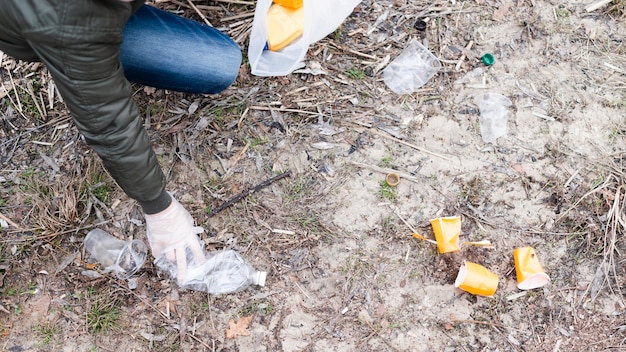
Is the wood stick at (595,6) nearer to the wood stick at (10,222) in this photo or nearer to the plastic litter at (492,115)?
the plastic litter at (492,115)

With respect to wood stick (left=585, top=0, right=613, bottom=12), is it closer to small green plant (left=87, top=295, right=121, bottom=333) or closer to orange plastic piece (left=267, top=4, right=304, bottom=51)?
orange plastic piece (left=267, top=4, right=304, bottom=51)

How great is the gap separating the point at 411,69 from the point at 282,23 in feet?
2.37

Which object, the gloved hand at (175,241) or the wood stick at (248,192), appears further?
the wood stick at (248,192)

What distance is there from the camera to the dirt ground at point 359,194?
8.16 ft

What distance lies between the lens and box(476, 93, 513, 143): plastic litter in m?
2.74

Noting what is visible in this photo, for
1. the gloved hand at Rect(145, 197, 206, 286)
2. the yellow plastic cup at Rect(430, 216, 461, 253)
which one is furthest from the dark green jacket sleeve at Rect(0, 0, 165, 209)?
the yellow plastic cup at Rect(430, 216, 461, 253)

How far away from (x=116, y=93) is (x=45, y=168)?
1165mm

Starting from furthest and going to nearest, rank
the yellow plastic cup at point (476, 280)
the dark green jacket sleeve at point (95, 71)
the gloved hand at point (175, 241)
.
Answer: the yellow plastic cup at point (476, 280), the gloved hand at point (175, 241), the dark green jacket sleeve at point (95, 71)

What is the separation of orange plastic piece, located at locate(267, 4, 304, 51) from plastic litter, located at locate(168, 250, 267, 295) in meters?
1.07

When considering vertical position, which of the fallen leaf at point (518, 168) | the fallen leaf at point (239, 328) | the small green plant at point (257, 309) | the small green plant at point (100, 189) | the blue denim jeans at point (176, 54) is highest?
the blue denim jeans at point (176, 54)

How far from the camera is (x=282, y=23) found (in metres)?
2.60

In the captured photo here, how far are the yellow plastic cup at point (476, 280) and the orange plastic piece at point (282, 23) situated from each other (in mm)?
1358

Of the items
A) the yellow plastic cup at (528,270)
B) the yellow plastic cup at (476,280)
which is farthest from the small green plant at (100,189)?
the yellow plastic cup at (528,270)

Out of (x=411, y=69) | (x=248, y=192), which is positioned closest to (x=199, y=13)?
(x=248, y=192)
